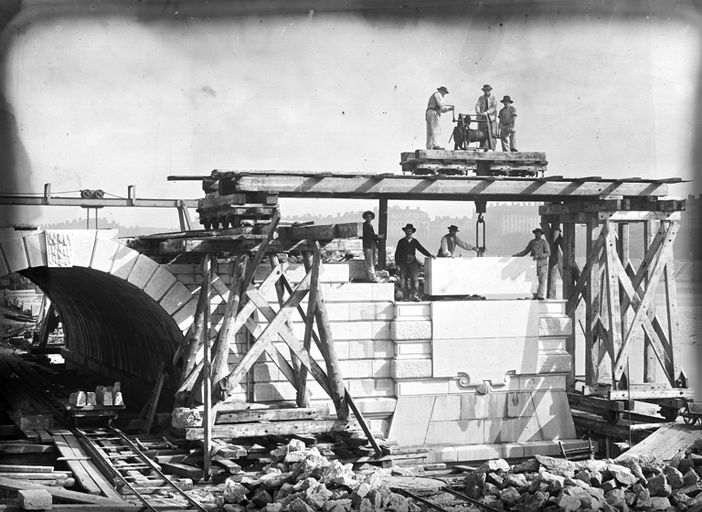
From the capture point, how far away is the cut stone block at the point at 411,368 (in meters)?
20.4

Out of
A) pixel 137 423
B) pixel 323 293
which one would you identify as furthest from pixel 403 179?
pixel 137 423

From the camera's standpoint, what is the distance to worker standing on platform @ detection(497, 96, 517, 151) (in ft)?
72.6

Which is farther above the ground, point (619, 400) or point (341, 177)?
point (341, 177)

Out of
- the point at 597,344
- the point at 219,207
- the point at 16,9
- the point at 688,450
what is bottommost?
the point at 688,450

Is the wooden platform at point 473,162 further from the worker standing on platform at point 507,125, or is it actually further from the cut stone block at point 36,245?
the cut stone block at point 36,245

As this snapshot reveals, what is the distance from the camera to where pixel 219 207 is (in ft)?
64.1

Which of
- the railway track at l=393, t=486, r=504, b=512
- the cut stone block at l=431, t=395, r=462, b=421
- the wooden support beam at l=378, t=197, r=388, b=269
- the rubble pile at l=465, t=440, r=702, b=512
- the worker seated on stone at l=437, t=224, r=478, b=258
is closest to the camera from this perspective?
the rubble pile at l=465, t=440, r=702, b=512

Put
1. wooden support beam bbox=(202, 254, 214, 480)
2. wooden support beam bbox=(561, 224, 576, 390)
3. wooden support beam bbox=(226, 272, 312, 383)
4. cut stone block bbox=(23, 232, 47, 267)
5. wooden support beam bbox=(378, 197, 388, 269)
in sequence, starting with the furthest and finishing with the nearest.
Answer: wooden support beam bbox=(561, 224, 576, 390) → wooden support beam bbox=(378, 197, 388, 269) → cut stone block bbox=(23, 232, 47, 267) → wooden support beam bbox=(226, 272, 312, 383) → wooden support beam bbox=(202, 254, 214, 480)

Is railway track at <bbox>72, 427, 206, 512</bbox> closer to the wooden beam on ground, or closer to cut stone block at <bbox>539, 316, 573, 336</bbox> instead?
the wooden beam on ground

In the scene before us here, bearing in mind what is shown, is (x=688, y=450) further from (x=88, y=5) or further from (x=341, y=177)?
(x=88, y=5)

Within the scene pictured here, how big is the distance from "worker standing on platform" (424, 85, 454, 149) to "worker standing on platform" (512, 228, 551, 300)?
289 cm

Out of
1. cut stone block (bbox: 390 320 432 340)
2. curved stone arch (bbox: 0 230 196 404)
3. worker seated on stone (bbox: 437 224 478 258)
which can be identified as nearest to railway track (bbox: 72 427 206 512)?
curved stone arch (bbox: 0 230 196 404)

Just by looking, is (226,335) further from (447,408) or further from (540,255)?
(540,255)

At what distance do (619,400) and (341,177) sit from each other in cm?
691
